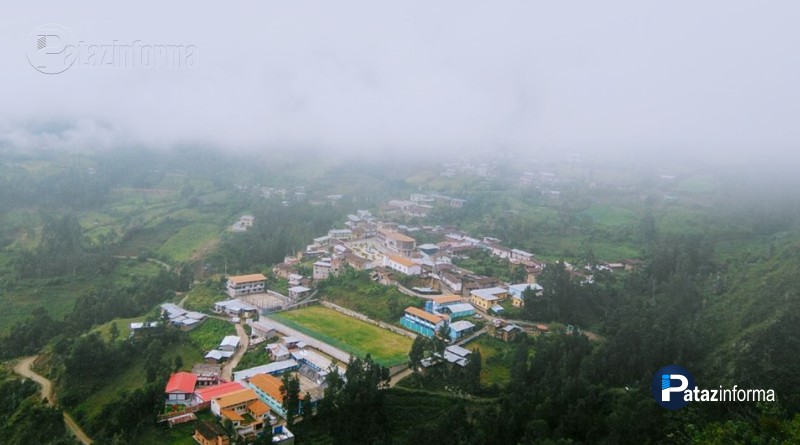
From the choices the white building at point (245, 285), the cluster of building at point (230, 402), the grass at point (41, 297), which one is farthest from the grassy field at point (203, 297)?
the cluster of building at point (230, 402)

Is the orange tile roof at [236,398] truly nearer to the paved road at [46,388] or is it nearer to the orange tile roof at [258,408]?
the orange tile roof at [258,408]

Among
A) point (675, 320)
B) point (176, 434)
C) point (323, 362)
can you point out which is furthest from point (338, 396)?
point (675, 320)

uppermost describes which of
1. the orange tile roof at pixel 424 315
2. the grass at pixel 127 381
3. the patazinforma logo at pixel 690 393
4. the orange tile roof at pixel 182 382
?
the patazinforma logo at pixel 690 393

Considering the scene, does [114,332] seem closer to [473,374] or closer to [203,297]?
[203,297]

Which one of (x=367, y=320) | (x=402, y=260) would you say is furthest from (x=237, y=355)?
(x=402, y=260)

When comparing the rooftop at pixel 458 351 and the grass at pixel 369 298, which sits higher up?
the grass at pixel 369 298

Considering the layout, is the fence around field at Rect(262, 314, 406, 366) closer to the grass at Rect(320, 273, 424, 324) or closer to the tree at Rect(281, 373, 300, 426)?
the grass at Rect(320, 273, 424, 324)

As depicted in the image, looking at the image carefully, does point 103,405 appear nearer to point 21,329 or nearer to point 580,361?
point 21,329
